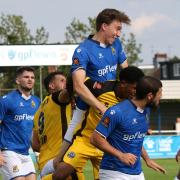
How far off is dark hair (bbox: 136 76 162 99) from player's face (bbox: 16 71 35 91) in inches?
150

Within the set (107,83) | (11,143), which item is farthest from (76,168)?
(11,143)

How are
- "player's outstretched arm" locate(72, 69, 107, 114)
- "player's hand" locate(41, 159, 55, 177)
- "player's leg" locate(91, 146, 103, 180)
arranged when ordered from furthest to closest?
"player's hand" locate(41, 159, 55, 177), "player's leg" locate(91, 146, 103, 180), "player's outstretched arm" locate(72, 69, 107, 114)

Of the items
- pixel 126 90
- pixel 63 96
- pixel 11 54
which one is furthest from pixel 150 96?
pixel 11 54

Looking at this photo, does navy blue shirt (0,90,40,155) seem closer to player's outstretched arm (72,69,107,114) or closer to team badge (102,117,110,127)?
player's outstretched arm (72,69,107,114)

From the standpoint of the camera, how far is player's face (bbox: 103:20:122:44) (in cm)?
784

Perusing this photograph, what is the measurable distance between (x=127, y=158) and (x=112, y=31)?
1544 mm

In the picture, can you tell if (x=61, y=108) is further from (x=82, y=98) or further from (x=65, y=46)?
(x=65, y=46)

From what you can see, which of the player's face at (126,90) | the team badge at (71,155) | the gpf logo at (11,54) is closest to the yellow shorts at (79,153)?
the team badge at (71,155)

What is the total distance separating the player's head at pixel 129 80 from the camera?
24.3ft

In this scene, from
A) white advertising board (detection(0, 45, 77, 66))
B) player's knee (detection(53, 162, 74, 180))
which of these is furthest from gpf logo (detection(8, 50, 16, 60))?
player's knee (detection(53, 162, 74, 180))

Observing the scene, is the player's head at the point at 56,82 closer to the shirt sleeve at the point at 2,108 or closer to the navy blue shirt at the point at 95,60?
the shirt sleeve at the point at 2,108

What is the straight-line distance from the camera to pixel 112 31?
787 cm

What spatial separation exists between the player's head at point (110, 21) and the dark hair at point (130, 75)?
0.55 meters

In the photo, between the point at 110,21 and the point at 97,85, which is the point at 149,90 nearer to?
the point at 97,85
